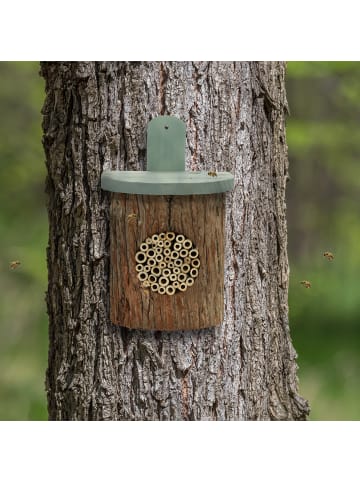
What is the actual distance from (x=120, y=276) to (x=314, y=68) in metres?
2.03

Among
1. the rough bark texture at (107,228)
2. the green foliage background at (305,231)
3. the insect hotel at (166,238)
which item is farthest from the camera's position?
the green foliage background at (305,231)

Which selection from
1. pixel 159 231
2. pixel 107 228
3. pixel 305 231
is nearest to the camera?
pixel 159 231

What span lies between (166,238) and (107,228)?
0.20 m

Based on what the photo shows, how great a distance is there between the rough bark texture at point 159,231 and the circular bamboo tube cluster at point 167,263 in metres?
0.01

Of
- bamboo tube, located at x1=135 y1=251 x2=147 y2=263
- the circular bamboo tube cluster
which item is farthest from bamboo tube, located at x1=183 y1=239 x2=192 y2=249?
bamboo tube, located at x1=135 y1=251 x2=147 y2=263

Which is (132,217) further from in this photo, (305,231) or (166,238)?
(305,231)

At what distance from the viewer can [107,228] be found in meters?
1.74

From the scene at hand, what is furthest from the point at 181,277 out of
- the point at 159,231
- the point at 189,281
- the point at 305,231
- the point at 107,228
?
the point at 305,231

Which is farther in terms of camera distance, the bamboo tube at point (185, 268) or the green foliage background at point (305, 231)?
the green foliage background at point (305, 231)

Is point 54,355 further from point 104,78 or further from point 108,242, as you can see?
point 104,78

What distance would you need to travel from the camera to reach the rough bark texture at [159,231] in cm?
162

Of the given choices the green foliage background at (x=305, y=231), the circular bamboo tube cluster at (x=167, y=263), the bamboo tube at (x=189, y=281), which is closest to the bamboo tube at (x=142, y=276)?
the circular bamboo tube cluster at (x=167, y=263)

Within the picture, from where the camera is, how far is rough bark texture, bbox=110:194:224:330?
1.62 meters

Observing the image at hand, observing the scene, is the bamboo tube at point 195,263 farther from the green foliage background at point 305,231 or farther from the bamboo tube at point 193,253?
the green foliage background at point 305,231
